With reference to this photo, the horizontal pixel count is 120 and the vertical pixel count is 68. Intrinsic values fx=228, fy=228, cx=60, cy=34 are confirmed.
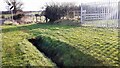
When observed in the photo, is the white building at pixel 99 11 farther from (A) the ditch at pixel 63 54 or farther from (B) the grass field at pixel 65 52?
(A) the ditch at pixel 63 54

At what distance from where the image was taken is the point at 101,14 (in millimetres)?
12961

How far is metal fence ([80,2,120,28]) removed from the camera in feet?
37.9

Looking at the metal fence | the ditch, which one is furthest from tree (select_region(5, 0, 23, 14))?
the ditch

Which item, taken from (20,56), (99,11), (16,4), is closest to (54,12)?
(99,11)

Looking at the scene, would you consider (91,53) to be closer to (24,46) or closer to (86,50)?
(86,50)

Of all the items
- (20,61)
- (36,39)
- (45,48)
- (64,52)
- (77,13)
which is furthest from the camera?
(77,13)

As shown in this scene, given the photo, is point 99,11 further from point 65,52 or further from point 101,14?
point 65,52

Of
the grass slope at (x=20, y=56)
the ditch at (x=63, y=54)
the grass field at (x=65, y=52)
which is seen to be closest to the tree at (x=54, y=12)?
the ditch at (x=63, y=54)

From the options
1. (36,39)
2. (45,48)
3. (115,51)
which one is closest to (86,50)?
(115,51)

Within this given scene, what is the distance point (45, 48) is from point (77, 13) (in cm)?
1014

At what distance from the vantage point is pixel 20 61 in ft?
20.3

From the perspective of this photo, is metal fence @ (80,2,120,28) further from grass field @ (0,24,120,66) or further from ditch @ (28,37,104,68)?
ditch @ (28,37,104,68)

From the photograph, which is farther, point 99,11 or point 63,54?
point 99,11

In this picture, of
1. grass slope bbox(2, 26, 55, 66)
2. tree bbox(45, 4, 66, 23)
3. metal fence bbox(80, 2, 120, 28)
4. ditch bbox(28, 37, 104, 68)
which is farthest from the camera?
tree bbox(45, 4, 66, 23)
